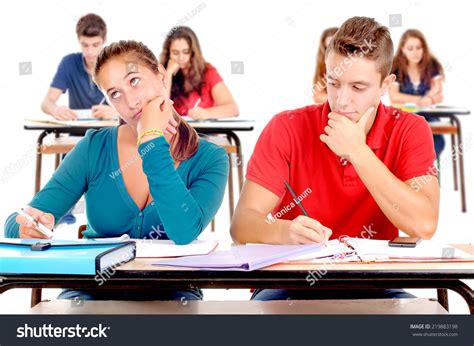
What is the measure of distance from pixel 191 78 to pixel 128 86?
3.47m

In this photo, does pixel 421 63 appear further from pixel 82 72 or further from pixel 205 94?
pixel 82 72

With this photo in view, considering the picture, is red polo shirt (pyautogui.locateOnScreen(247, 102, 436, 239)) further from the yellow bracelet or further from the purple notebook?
the purple notebook

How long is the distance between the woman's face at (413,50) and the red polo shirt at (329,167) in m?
4.37

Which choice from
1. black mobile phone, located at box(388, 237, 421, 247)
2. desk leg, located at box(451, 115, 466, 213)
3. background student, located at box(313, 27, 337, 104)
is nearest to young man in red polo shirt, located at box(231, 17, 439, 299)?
black mobile phone, located at box(388, 237, 421, 247)

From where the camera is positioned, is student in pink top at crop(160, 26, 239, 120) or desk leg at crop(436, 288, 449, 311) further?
student in pink top at crop(160, 26, 239, 120)

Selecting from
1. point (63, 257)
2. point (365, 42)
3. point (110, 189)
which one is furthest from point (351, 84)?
point (63, 257)

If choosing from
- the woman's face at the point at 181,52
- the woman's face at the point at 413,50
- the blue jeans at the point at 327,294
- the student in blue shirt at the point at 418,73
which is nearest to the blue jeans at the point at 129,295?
the blue jeans at the point at 327,294

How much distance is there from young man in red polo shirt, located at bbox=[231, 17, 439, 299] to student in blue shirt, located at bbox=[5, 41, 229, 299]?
0.43 feet

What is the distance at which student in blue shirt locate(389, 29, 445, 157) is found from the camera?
20.4ft

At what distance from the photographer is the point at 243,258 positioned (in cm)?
143

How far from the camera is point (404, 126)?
2.04 m

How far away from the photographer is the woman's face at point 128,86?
195cm

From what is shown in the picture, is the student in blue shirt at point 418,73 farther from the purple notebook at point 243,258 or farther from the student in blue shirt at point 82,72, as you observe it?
the purple notebook at point 243,258
